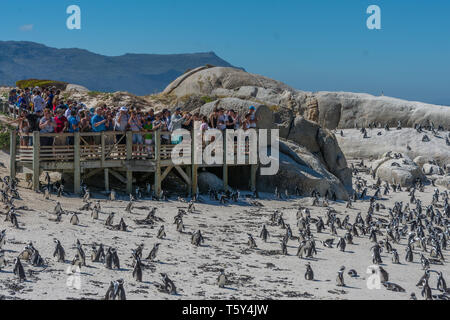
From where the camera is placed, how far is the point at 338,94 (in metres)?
43.4

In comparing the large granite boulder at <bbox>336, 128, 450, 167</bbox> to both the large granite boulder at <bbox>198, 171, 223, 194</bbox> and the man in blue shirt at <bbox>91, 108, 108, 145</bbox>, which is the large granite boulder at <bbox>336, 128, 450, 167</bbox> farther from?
the man in blue shirt at <bbox>91, 108, 108, 145</bbox>

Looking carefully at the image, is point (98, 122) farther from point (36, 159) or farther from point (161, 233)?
point (161, 233)

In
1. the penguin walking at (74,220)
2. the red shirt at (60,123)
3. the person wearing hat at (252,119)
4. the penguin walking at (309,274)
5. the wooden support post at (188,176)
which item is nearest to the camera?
the penguin walking at (309,274)

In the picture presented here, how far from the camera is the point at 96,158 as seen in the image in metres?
22.1

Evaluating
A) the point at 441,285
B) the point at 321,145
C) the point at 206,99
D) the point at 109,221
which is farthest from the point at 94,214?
the point at 321,145

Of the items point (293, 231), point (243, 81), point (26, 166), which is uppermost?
point (243, 81)

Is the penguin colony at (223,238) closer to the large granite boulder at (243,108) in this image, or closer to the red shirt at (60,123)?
the red shirt at (60,123)

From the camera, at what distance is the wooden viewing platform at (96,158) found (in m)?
21.0

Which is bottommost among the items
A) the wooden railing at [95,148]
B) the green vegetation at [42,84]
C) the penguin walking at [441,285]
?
the penguin walking at [441,285]

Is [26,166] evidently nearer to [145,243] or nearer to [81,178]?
[81,178]

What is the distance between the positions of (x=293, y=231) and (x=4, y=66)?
18141cm

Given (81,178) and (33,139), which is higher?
(33,139)

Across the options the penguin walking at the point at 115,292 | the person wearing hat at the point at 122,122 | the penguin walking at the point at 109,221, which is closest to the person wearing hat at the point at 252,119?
the person wearing hat at the point at 122,122
